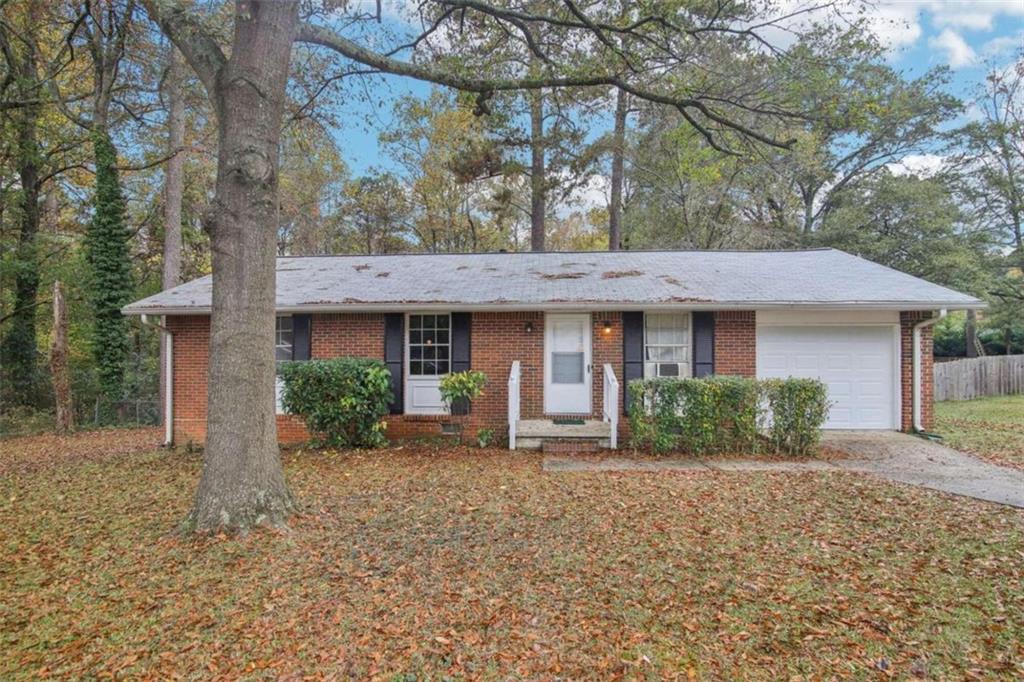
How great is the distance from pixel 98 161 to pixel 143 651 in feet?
47.8

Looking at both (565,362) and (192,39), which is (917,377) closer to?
(565,362)

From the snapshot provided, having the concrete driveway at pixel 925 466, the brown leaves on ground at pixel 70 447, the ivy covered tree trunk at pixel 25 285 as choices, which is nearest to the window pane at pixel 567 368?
the concrete driveway at pixel 925 466

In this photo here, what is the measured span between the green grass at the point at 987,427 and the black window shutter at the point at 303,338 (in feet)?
36.1

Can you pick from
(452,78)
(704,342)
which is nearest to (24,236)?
(452,78)

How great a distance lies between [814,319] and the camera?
8797 millimetres

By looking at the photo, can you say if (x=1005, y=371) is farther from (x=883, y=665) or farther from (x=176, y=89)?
(x=176, y=89)

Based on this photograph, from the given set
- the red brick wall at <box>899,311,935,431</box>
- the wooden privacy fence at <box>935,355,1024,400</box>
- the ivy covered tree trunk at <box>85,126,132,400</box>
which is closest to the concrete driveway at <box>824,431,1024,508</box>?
the red brick wall at <box>899,311,935,431</box>

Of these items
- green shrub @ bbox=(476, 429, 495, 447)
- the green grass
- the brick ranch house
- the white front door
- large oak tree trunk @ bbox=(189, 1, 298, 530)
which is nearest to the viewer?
large oak tree trunk @ bbox=(189, 1, 298, 530)

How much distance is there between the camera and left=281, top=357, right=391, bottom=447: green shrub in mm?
7797

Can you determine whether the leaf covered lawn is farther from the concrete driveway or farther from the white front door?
the white front door

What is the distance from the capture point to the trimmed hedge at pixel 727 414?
23.9ft

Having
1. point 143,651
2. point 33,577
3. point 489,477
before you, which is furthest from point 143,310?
point 143,651

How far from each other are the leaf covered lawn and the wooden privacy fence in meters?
12.2

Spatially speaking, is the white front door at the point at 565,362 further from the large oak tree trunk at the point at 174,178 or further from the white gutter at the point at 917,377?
the large oak tree trunk at the point at 174,178
